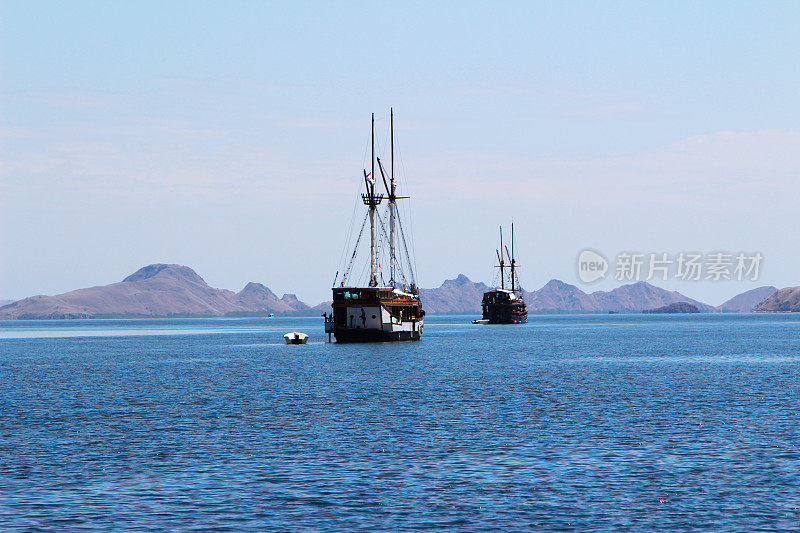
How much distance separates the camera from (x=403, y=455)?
39375mm

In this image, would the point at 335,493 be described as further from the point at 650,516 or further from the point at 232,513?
the point at 650,516

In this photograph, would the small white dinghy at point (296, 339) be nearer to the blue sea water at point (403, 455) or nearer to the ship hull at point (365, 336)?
the ship hull at point (365, 336)

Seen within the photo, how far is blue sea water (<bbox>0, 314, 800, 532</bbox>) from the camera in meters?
28.8

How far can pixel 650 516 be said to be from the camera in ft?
93.3

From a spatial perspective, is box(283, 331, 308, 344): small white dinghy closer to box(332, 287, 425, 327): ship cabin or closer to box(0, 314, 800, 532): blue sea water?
box(332, 287, 425, 327): ship cabin

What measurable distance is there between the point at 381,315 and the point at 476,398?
6203 centimetres

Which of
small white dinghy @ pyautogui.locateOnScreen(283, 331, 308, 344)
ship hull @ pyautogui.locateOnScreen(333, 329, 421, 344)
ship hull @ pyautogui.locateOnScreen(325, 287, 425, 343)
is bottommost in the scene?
small white dinghy @ pyautogui.locateOnScreen(283, 331, 308, 344)

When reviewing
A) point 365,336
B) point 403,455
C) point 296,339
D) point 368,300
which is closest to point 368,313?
point 368,300

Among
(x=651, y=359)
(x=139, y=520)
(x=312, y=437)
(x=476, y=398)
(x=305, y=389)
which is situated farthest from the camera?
(x=651, y=359)

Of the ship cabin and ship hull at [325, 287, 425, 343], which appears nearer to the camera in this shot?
the ship cabin

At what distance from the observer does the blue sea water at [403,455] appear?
94.4ft

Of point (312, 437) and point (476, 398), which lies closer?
point (312, 437)

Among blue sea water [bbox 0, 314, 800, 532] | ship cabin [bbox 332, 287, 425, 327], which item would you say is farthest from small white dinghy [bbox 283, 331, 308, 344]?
blue sea water [bbox 0, 314, 800, 532]

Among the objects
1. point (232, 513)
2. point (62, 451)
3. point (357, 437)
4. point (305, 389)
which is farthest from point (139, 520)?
point (305, 389)
